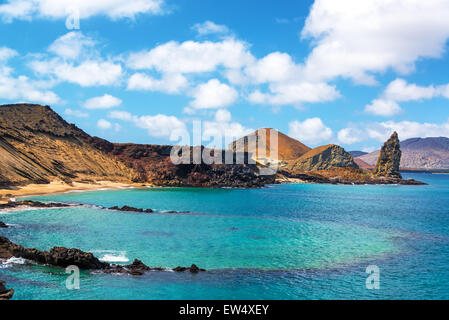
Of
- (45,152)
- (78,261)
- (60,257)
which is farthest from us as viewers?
(45,152)

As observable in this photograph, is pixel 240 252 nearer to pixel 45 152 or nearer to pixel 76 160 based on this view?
pixel 45 152

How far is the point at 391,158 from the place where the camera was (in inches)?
7579

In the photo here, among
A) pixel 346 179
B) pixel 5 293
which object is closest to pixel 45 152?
pixel 5 293

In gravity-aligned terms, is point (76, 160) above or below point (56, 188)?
above

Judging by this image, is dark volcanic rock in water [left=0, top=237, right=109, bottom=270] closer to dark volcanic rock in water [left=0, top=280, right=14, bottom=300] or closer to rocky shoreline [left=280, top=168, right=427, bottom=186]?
dark volcanic rock in water [left=0, top=280, right=14, bottom=300]

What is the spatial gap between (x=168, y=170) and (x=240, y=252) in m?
98.2

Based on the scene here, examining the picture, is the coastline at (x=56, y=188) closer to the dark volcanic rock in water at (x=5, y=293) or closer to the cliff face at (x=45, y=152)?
the cliff face at (x=45, y=152)

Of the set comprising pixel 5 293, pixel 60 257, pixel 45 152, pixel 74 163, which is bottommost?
pixel 5 293

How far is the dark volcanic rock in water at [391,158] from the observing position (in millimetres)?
192500

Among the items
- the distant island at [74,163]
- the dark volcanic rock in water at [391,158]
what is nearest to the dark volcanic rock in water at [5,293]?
the distant island at [74,163]

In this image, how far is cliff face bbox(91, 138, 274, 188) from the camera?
126 m

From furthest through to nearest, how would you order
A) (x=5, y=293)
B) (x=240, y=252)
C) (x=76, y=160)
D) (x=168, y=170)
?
(x=168, y=170) → (x=76, y=160) → (x=240, y=252) → (x=5, y=293)

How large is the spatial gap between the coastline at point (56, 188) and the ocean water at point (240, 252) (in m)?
20.1
